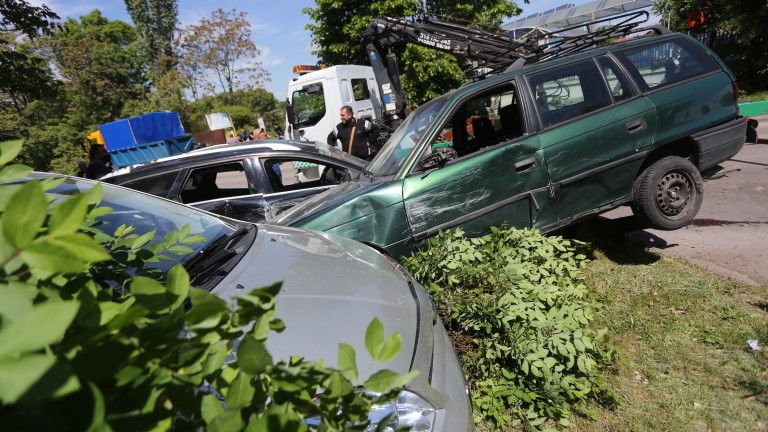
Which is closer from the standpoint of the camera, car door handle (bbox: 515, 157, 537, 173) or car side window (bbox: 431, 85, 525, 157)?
car door handle (bbox: 515, 157, 537, 173)

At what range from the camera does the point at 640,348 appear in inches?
118

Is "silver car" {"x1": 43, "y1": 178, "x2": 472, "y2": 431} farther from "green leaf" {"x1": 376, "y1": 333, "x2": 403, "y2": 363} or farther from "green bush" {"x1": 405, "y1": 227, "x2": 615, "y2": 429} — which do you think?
"green bush" {"x1": 405, "y1": 227, "x2": 615, "y2": 429}

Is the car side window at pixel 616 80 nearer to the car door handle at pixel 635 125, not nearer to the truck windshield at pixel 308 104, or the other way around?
the car door handle at pixel 635 125

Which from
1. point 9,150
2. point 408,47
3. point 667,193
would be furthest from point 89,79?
point 9,150

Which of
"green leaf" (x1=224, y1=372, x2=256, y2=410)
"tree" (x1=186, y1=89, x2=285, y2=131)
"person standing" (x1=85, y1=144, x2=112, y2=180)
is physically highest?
"tree" (x1=186, y1=89, x2=285, y2=131)

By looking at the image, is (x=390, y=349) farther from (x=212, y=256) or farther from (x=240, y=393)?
(x=212, y=256)

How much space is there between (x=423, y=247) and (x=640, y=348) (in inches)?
66.5

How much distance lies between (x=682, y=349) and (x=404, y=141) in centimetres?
273

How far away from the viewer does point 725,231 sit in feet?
15.4

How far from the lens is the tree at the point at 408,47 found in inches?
727

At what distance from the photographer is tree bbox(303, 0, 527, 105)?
1845 centimetres

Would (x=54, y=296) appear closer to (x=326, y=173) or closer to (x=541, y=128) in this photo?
(x=541, y=128)

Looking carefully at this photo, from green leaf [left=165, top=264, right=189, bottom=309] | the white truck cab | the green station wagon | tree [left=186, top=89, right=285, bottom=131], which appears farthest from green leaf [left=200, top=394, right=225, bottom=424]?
tree [left=186, top=89, right=285, bottom=131]

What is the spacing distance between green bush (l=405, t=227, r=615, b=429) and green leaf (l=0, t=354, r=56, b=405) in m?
2.33
